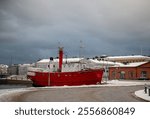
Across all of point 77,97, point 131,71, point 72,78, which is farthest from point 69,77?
point 77,97

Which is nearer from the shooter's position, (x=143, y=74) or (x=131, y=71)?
(x=143, y=74)

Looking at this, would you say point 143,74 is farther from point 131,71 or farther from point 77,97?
point 77,97

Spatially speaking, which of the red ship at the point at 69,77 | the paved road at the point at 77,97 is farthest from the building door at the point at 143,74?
the paved road at the point at 77,97

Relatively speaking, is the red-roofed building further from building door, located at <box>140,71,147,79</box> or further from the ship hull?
the ship hull

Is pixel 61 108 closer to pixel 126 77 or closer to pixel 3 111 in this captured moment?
pixel 3 111

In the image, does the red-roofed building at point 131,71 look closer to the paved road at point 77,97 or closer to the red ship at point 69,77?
the red ship at point 69,77

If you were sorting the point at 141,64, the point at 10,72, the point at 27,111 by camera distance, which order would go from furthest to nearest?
the point at 10,72 → the point at 141,64 → the point at 27,111

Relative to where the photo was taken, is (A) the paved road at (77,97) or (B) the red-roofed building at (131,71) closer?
(A) the paved road at (77,97)

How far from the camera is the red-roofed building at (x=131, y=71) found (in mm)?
47688

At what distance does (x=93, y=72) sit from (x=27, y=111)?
89.4ft

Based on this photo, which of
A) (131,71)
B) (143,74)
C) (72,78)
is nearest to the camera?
(72,78)

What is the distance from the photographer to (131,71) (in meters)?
49.4

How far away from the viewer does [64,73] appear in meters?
34.4

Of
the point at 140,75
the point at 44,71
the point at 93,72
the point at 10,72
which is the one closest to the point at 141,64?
the point at 140,75
